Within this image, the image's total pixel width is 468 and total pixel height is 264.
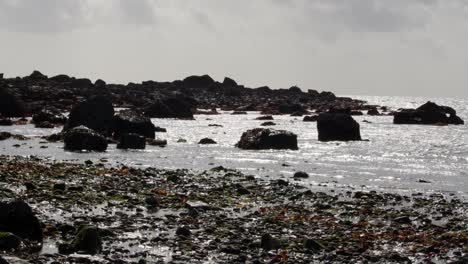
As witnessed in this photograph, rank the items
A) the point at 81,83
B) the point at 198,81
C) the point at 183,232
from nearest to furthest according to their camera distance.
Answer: the point at 183,232 < the point at 81,83 < the point at 198,81

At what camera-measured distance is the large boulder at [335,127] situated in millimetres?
48750

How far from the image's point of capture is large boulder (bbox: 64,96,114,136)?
145 ft

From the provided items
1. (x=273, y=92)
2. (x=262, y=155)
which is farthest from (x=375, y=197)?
(x=273, y=92)

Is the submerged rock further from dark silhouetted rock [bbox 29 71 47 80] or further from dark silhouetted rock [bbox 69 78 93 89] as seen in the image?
dark silhouetted rock [bbox 29 71 47 80]

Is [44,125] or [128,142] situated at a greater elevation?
[44,125]

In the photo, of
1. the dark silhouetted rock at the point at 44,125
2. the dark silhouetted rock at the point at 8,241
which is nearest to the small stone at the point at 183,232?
the dark silhouetted rock at the point at 8,241

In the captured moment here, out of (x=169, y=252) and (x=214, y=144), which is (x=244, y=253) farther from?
(x=214, y=144)

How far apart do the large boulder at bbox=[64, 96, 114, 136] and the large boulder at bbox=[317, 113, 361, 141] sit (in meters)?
18.0

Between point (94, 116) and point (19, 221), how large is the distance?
1278 inches

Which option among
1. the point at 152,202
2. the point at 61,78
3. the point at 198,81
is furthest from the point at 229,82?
the point at 152,202

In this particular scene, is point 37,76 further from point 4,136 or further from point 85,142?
point 85,142

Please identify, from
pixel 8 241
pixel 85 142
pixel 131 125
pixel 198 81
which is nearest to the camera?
pixel 8 241

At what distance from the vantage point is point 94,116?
4441cm

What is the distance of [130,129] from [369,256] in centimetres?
3271
